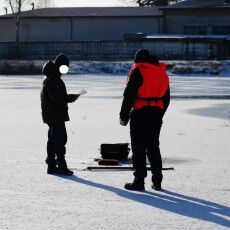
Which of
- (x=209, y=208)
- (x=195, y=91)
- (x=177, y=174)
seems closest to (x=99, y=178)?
(x=177, y=174)

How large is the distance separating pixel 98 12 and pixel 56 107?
2780 inches

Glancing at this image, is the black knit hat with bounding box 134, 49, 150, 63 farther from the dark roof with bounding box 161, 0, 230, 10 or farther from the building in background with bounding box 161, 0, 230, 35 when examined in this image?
the dark roof with bounding box 161, 0, 230, 10

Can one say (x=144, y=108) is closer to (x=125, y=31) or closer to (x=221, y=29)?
(x=221, y=29)

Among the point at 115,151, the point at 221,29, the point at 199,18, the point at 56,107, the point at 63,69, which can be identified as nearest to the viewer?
the point at 63,69

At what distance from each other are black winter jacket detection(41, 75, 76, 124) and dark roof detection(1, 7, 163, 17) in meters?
66.7

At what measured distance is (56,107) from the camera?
11789mm

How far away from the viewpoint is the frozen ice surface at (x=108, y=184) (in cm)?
860

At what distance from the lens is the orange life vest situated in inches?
401

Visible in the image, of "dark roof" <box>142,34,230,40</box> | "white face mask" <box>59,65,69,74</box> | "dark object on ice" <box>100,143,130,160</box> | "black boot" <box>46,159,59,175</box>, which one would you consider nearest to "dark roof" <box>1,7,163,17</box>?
"dark roof" <box>142,34,230,40</box>

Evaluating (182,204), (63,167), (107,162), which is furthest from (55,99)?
(182,204)

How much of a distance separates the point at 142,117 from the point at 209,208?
5.51 ft

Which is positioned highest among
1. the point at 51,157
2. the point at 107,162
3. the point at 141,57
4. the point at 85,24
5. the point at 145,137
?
the point at 85,24

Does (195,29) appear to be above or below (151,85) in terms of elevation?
above

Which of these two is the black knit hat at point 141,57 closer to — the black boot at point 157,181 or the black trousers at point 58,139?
the black boot at point 157,181
